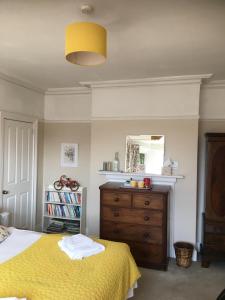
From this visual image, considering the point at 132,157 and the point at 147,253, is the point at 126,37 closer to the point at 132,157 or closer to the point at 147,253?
the point at 132,157

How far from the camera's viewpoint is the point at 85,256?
228 centimetres

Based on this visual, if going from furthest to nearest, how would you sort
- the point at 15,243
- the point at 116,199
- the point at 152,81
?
the point at 152,81 → the point at 116,199 → the point at 15,243

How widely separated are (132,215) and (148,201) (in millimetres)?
299

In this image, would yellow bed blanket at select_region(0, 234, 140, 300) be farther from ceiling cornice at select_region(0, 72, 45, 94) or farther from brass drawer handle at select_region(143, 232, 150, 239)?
ceiling cornice at select_region(0, 72, 45, 94)

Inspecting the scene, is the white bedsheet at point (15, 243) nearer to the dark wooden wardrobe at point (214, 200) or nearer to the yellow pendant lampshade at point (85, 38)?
the yellow pendant lampshade at point (85, 38)

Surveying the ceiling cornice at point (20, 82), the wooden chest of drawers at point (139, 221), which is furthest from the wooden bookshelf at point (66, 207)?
the ceiling cornice at point (20, 82)

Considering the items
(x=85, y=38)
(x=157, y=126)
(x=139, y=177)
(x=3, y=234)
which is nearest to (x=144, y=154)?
(x=139, y=177)

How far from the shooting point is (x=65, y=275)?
194 cm

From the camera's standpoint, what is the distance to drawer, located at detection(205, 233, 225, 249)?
136 inches

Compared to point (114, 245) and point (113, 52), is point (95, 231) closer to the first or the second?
point (114, 245)

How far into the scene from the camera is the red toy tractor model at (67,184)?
4415 millimetres

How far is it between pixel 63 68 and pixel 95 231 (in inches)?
102

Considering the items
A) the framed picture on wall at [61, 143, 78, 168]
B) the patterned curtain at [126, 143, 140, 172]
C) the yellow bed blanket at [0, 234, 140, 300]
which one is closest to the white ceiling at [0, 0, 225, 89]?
the patterned curtain at [126, 143, 140, 172]

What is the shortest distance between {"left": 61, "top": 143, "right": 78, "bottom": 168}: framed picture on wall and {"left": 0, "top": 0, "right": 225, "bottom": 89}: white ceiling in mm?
1308
